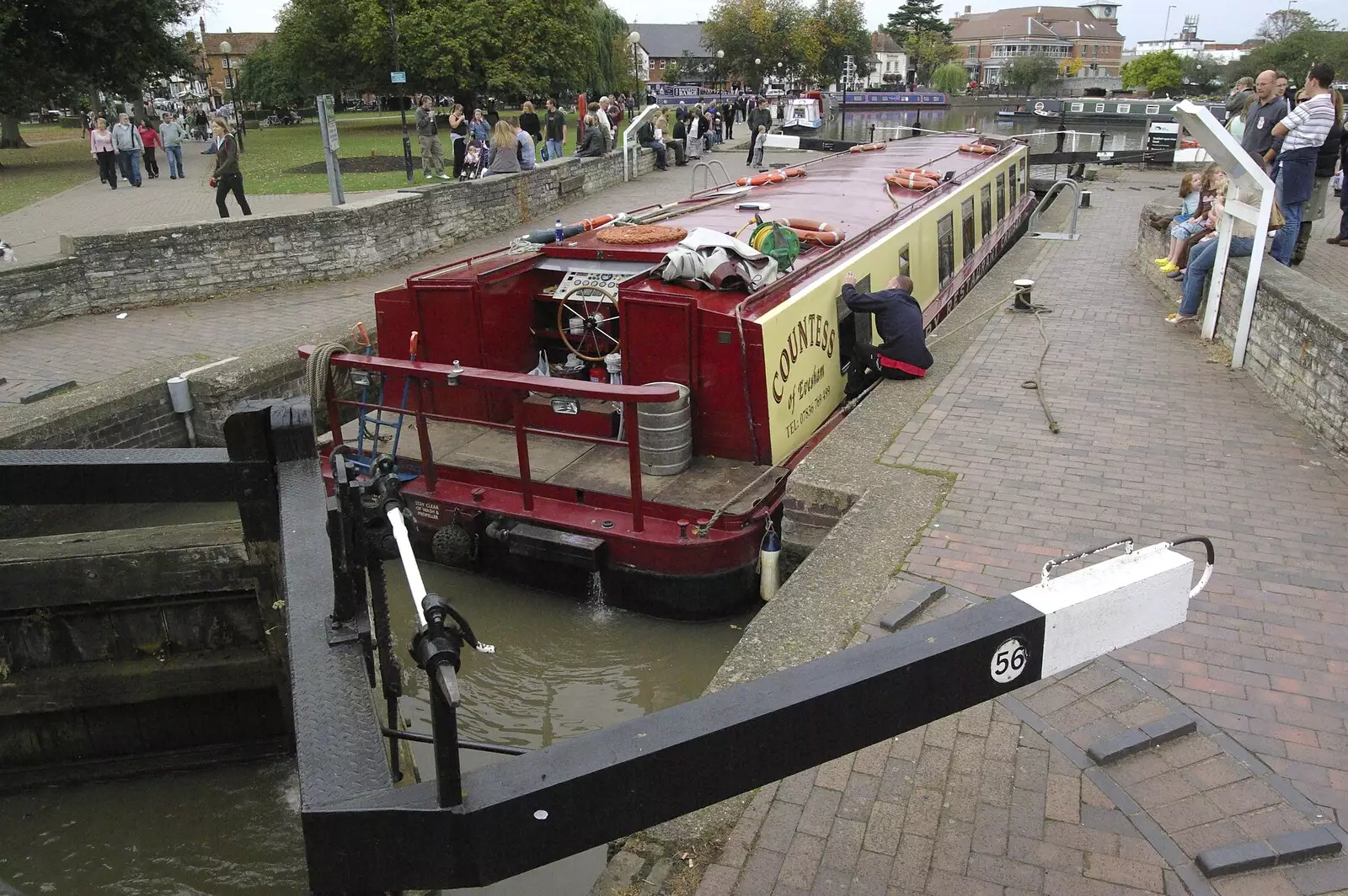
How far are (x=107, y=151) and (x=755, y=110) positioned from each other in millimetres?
17078

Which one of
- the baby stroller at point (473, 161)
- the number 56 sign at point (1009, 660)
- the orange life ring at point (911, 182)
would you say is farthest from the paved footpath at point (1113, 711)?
the baby stroller at point (473, 161)

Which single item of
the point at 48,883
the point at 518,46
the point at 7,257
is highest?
the point at 518,46

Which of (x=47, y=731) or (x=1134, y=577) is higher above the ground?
(x=1134, y=577)

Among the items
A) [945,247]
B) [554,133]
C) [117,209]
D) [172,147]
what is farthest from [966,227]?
[172,147]

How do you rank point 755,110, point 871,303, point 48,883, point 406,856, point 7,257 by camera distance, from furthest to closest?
point 755,110, point 7,257, point 871,303, point 48,883, point 406,856

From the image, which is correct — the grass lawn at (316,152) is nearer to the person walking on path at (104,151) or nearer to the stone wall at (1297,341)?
the person walking on path at (104,151)

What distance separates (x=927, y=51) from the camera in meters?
107

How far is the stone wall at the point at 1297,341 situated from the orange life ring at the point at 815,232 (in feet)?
11.1

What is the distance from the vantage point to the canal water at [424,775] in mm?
4570

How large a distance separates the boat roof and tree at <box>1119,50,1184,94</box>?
2797 inches

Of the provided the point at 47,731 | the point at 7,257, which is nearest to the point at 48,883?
the point at 47,731

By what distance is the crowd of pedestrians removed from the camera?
8547mm

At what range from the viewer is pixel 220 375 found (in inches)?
347

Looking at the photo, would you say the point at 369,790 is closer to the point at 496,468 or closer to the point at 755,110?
the point at 496,468
